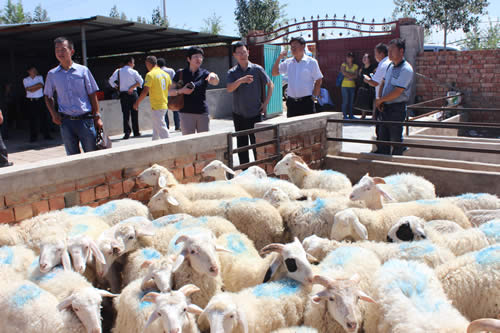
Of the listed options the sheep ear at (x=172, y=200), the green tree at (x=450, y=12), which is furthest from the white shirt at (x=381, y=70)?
the green tree at (x=450, y=12)

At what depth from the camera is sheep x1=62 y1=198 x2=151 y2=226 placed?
389cm

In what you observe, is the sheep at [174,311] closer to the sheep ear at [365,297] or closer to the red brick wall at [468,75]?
the sheep ear at [365,297]

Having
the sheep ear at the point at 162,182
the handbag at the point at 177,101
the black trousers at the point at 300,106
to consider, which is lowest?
the sheep ear at the point at 162,182

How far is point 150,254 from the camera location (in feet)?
11.0

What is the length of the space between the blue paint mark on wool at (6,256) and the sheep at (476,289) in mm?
2973

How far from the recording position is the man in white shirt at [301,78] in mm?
6508

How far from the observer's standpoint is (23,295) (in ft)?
8.76

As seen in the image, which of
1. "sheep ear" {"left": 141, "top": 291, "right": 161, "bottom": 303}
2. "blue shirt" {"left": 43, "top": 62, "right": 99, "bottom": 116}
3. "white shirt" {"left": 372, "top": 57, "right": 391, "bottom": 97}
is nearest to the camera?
"sheep ear" {"left": 141, "top": 291, "right": 161, "bottom": 303}

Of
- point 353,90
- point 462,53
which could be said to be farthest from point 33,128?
point 462,53

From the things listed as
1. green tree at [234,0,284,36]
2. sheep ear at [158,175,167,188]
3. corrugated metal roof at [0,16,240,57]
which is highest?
green tree at [234,0,284,36]

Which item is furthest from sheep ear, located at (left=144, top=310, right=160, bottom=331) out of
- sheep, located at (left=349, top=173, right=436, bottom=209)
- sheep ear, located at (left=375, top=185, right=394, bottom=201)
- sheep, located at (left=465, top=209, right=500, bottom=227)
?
sheep, located at (left=465, top=209, right=500, bottom=227)

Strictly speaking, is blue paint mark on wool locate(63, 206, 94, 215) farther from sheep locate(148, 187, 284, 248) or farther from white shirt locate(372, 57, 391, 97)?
white shirt locate(372, 57, 391, 97)

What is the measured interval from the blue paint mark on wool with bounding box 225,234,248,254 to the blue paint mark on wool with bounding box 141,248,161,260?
0.54 m

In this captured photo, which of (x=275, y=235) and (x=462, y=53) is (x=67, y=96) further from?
(x=462, y=53)
